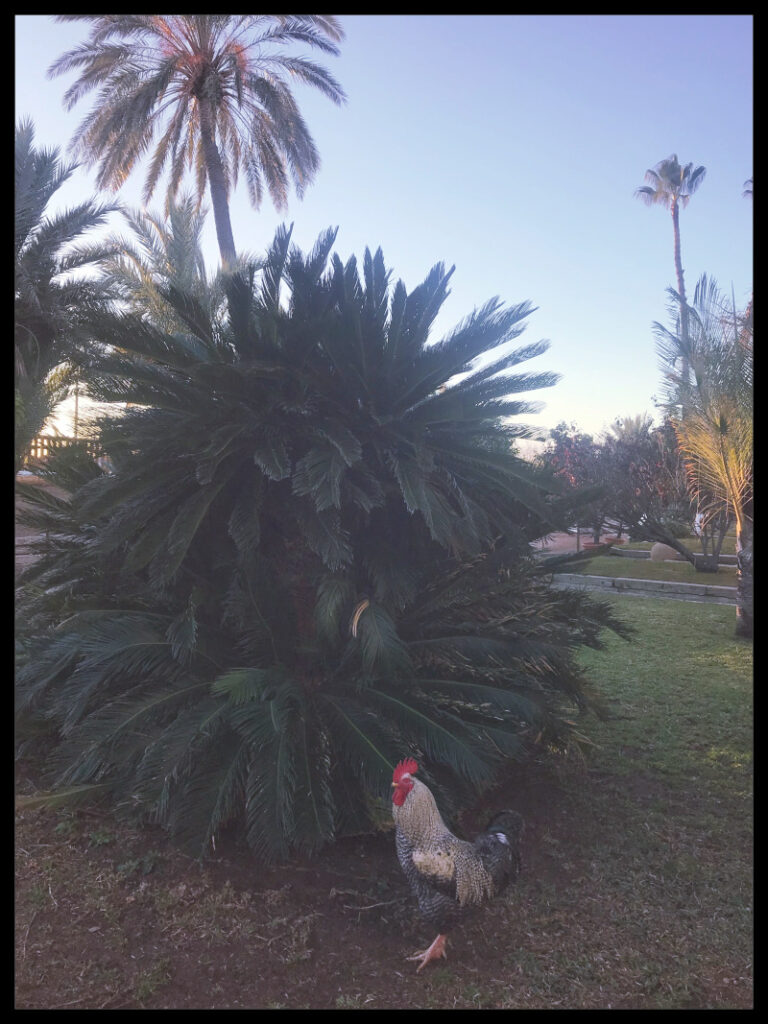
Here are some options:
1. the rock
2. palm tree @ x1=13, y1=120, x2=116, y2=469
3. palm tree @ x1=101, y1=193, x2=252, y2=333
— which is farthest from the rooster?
the rock

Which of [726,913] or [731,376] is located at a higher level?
[731,376]

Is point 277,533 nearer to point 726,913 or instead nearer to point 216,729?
point 216,729

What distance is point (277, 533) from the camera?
412 cm

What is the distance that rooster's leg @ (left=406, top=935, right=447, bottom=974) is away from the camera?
2891 millimetres

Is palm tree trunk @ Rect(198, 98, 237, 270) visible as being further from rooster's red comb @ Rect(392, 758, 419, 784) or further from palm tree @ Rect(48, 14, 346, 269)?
rooster's red comb @ Rect(392, 758, 419, 784)

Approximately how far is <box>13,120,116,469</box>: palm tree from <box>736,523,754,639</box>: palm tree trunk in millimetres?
9382

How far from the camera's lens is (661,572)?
17.3 meters

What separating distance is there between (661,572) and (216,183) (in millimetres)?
13013

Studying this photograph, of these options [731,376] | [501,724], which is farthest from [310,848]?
[731,376]

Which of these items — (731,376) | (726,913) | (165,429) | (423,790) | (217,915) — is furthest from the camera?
(731,376)

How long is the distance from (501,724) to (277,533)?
61.1 inches

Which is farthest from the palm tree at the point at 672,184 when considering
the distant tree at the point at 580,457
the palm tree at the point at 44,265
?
the palm tree at the point at 44,265

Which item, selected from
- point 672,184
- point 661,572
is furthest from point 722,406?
point 672,184

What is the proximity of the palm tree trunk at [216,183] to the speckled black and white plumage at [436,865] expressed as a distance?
520 inches
